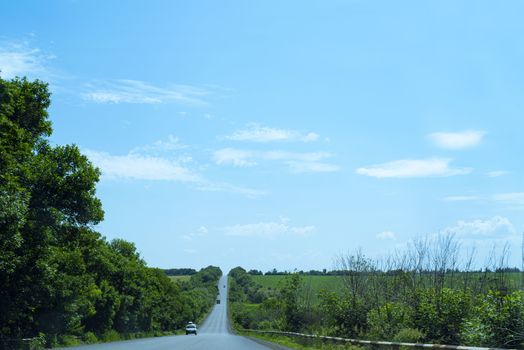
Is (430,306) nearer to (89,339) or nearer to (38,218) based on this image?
(38,218)

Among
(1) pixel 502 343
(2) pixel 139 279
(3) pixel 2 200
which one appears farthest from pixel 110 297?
(1) pixel 502 343

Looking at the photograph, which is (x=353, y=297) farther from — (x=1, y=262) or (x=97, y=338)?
(x=97, y=338)

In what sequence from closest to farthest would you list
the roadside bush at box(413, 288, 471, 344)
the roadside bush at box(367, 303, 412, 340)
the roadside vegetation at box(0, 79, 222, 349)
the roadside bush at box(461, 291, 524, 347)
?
the roadside bush at box(461, 291, 524, 347), the roadside bush at box(413, 288, 471, 344), the roadside bush at box(367, 303, 412, 340), the roadside vegetation at box(0, 79, 222, 349)

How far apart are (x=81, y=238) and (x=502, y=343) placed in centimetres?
2900

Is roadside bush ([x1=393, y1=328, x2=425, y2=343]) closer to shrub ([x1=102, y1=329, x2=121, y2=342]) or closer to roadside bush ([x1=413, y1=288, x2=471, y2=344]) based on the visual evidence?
roadside bush ([x1=413, y1=288, x2=471, y2=344])

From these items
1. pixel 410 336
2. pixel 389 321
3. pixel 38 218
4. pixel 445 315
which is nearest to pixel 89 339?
pixel 38 218

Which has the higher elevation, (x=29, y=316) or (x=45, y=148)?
(x=45, y=148)

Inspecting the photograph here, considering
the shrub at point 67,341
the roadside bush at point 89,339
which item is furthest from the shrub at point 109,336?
the shrub at point 67,341

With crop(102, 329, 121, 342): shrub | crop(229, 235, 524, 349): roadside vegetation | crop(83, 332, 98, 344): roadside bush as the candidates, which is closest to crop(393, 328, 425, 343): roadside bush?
crop(229, 235, 524, 349): roadside vegetation

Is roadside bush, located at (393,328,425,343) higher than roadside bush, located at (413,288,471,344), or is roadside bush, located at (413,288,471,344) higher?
roadside bush, located at (413,288,471,344)

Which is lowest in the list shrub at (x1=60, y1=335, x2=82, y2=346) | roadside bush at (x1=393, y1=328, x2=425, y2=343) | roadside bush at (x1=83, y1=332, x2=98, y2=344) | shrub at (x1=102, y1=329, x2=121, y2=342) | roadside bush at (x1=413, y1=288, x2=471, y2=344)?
shrub at (x1=102, y1=329, x2=121, y2=342)

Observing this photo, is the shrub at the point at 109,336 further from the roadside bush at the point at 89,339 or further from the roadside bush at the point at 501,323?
the roadside bush at the point at 501,323

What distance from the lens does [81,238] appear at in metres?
39.0

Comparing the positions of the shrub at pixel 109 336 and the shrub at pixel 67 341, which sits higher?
the shrub at pixel 67 341
